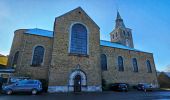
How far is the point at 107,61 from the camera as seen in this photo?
2420 cm

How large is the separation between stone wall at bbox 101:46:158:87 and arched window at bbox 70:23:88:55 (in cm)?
564

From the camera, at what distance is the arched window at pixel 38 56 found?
61.4ft

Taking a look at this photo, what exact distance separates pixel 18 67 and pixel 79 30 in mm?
10719

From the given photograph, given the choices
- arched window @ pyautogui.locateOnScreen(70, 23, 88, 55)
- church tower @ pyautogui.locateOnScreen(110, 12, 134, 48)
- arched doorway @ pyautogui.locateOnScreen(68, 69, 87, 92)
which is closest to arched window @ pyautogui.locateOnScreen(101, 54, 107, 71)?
arched window @ pyautogui.locateOnScreen(70, 23, 88, 55)

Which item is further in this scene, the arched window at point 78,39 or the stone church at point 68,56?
the arched window at point 78,39

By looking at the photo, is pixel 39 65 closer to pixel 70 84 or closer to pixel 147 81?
pixel 70 84

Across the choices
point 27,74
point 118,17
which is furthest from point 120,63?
point 118,17

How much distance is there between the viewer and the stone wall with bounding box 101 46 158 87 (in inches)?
944

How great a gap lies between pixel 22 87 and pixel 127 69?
66.2 ft

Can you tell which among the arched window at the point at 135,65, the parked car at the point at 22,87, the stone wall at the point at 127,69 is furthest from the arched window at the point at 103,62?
the parked car at the point at 22,87

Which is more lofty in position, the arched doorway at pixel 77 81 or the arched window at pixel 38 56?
the arched window at pixel 38 56

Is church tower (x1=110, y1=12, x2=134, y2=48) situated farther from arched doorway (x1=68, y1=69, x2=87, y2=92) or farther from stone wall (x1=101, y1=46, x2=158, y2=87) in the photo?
arched doorway (x1=68, y1=69, x2=87, y2=92)

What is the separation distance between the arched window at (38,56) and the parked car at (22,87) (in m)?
5.19

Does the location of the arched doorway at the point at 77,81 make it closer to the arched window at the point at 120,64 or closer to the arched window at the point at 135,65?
the arched window at the point at 120,64
